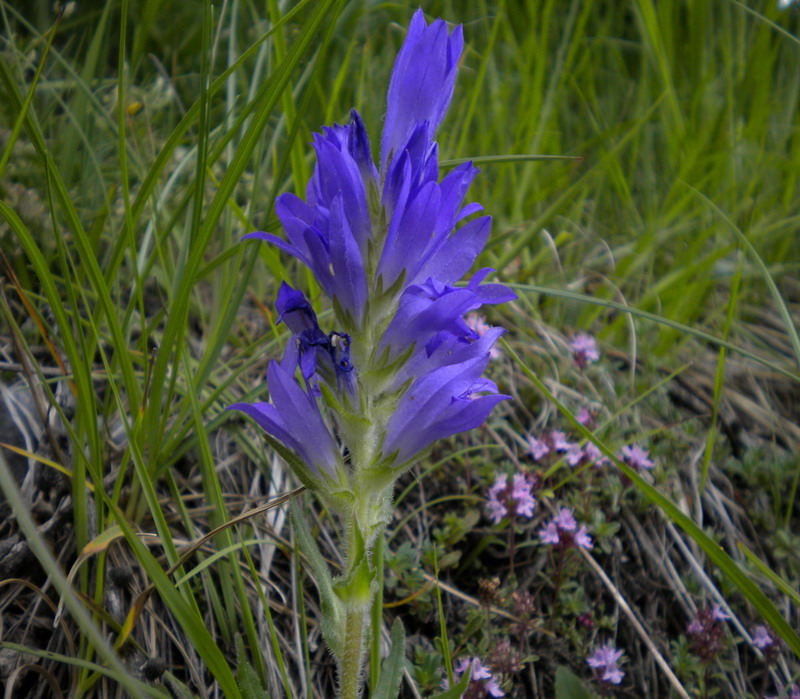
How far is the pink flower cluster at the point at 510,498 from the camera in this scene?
185 cm

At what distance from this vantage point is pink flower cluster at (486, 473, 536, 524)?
1.85 m

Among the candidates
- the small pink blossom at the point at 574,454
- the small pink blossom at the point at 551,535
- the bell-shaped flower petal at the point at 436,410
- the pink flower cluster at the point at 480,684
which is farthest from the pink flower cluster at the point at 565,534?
the bell-shaped flower petal at the point at 436,410

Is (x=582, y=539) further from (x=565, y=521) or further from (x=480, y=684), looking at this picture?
(x=480, y=684)

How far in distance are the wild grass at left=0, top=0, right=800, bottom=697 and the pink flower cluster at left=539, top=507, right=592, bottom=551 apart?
0.08m

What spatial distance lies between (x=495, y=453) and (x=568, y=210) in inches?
66.6

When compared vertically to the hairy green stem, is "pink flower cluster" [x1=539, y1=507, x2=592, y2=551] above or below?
below

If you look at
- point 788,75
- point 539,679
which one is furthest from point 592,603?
point 788,75

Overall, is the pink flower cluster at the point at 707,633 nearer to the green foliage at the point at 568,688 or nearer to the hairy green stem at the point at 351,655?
the green foliage at the point at 568,688

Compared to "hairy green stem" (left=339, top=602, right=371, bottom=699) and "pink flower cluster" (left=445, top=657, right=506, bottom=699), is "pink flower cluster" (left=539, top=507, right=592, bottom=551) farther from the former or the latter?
"hairy green stem" (left=339, top=602, right=371, bottom=699)

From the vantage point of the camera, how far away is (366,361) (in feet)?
4.09

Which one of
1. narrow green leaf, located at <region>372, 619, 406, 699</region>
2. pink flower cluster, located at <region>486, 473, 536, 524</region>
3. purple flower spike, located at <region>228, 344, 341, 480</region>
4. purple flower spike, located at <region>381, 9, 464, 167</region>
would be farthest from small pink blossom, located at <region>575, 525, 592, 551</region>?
purple flower spike, located at <region>381, 9, 464, 167</region>

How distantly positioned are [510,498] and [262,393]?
2.46ft

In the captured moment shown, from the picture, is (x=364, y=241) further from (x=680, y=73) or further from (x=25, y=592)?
(x=680, y=73)

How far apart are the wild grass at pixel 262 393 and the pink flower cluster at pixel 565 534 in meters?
0.08
